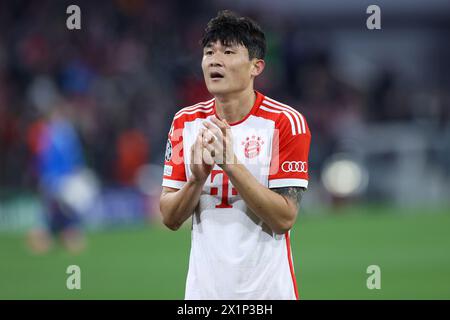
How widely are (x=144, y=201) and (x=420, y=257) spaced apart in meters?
7.00

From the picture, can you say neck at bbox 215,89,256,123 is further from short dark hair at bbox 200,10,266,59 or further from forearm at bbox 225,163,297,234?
forearm at bbox 225,163,297,234

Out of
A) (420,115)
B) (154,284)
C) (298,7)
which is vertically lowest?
(154,284)

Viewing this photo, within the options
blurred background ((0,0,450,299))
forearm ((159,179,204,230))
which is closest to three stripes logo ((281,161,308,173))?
forearm ((159,179,204,230))

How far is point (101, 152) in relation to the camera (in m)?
19.8

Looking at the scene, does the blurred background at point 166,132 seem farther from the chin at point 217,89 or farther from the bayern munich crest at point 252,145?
the chin at point 217,89

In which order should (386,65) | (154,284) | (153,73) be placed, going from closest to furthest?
(154,284) → (153,73) → (386,65)

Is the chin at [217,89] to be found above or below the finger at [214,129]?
above

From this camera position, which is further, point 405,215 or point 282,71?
point 282,71

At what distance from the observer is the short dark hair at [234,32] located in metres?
4.73

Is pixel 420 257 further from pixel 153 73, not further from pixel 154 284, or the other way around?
pixel 153 73

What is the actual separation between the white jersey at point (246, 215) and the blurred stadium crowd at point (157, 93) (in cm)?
1290

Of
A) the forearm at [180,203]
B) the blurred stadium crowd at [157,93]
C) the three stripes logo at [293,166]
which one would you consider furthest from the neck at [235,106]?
the blurred stadium crowd at [157,93]

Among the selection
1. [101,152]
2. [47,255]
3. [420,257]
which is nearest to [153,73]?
[101,152]

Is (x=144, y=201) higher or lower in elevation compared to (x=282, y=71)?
lower
